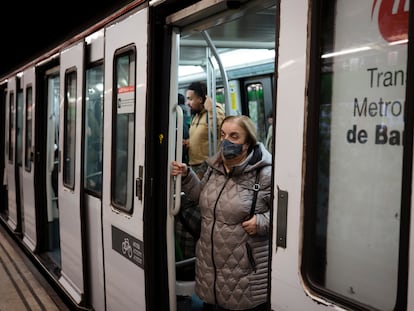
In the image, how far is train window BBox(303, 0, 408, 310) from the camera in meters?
1.32

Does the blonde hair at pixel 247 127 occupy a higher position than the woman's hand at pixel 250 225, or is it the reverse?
the blonde hair at pixel 247 127

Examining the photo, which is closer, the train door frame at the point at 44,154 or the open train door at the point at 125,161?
the open train door at the point at 125,161

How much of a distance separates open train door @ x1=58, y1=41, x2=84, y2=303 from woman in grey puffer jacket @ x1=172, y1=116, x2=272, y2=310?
5.05ft

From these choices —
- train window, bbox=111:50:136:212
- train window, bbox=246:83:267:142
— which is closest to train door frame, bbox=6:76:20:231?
train window, bbox=246:83:267:142

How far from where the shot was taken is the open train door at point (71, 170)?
151 inches

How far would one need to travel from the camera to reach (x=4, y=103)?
8180 mm

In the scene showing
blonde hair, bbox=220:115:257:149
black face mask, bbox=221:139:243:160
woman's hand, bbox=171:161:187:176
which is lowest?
woman's hand, bbox=171:161:187:176

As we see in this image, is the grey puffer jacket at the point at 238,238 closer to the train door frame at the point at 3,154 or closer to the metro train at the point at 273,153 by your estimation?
the metro train at the point at 273,153

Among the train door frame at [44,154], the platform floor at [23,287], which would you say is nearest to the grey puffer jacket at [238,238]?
the platform floor at [23,287]

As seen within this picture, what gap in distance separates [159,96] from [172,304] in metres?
1.29

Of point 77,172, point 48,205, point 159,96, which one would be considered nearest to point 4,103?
point 48,205

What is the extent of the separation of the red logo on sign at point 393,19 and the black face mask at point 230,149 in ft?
4.30

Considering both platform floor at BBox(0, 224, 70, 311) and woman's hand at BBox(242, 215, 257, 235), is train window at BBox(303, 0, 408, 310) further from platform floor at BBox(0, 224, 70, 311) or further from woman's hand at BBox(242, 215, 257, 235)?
platform floor at BBox(0, 224, 70, 311)

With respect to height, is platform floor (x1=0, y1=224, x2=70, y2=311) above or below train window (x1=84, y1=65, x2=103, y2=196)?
below
